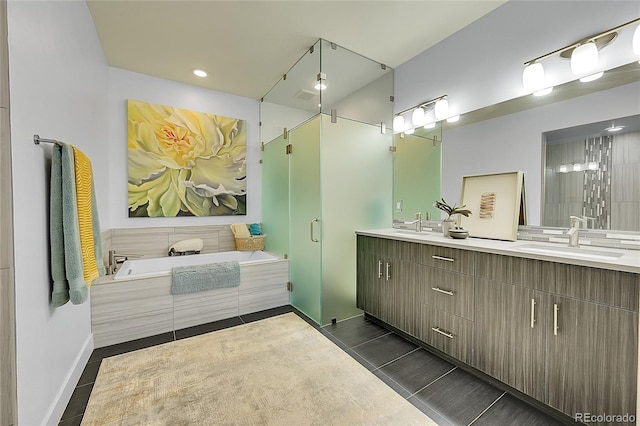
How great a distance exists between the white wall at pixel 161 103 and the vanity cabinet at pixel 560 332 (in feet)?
9.88

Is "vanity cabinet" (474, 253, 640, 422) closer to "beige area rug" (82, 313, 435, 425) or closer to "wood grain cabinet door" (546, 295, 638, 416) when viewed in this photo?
"wood grain cabinet door" (546, 295, 638, 416)

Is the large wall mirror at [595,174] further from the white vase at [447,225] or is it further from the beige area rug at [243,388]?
the beige area rug at [243,388]

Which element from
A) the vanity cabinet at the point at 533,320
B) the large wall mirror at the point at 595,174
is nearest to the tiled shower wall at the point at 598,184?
the large wall mirror at the point at 595,174

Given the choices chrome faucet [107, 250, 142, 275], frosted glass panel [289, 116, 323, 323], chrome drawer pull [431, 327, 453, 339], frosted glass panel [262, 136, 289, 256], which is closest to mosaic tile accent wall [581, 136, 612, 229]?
A: chrome drawer pull [431, 327, 453, 339]

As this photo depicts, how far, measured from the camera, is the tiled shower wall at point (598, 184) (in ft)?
4.83

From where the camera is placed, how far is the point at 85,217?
1.52 metres

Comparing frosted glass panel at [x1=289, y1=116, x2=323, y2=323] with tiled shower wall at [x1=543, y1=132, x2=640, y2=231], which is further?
frosted glass panel at [x1=289, y1=116, x2=323, y2=323]

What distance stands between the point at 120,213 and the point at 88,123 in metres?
1.19

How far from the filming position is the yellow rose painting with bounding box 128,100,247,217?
3010 millimetres

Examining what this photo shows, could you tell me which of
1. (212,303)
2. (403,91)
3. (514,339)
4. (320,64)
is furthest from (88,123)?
(514,339)

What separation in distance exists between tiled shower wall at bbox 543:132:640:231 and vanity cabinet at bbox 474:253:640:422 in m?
0.62

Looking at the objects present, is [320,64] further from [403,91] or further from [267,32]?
[403,91]

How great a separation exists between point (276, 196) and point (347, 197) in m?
1.13

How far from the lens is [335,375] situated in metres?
1.00
